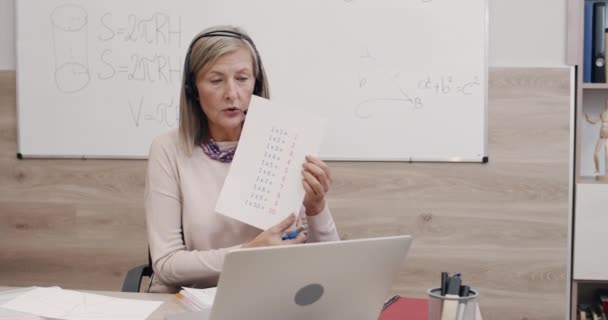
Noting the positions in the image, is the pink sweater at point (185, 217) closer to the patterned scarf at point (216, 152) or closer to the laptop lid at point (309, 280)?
the patterned scarf at point (216, 152)

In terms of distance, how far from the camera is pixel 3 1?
2762 millimetres

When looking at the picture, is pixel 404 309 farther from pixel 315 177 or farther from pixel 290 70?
pixel 290 70

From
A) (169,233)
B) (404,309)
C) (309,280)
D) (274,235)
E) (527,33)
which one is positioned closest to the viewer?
(309,280)

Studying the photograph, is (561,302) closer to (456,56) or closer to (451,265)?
(451,265)

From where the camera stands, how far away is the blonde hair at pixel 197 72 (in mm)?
1641

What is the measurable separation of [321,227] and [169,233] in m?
0.38

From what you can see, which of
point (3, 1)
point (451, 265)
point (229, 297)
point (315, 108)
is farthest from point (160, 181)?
point (3, 1)

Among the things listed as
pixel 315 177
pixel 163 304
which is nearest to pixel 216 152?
pixel 315 177

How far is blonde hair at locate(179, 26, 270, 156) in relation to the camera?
1.64m

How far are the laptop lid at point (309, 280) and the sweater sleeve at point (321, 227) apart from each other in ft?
1.67

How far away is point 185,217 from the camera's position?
1642 millimetres

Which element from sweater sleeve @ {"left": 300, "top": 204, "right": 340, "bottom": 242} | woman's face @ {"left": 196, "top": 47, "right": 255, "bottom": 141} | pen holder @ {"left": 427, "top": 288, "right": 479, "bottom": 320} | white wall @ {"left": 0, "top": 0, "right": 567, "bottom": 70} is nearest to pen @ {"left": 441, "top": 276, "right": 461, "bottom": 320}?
pen holder @ {"left": 427, "top": 288, "right": 479, "bottom": 320}

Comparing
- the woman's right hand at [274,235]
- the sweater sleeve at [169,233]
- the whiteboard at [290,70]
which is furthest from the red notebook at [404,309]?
the whiteboard at [290,70]

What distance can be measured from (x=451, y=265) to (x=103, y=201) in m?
1.47
